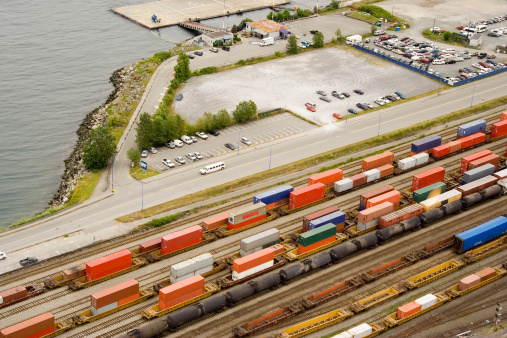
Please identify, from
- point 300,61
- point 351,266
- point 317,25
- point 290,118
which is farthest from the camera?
point 317,25

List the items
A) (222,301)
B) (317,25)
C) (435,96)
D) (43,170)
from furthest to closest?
(317,25)
(435,96)
(43,170)
(222,301)

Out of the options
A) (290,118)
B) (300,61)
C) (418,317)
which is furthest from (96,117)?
(418,317)

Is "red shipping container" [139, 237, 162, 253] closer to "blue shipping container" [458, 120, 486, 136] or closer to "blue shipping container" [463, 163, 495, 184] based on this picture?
"blue shipping container" [463, 163, 495, 184]

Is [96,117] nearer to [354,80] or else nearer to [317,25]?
[354,80]

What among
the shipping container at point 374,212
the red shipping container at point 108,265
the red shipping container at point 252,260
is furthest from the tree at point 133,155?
the shipping container at point 374,212

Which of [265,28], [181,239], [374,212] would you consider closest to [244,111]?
[374,212]
